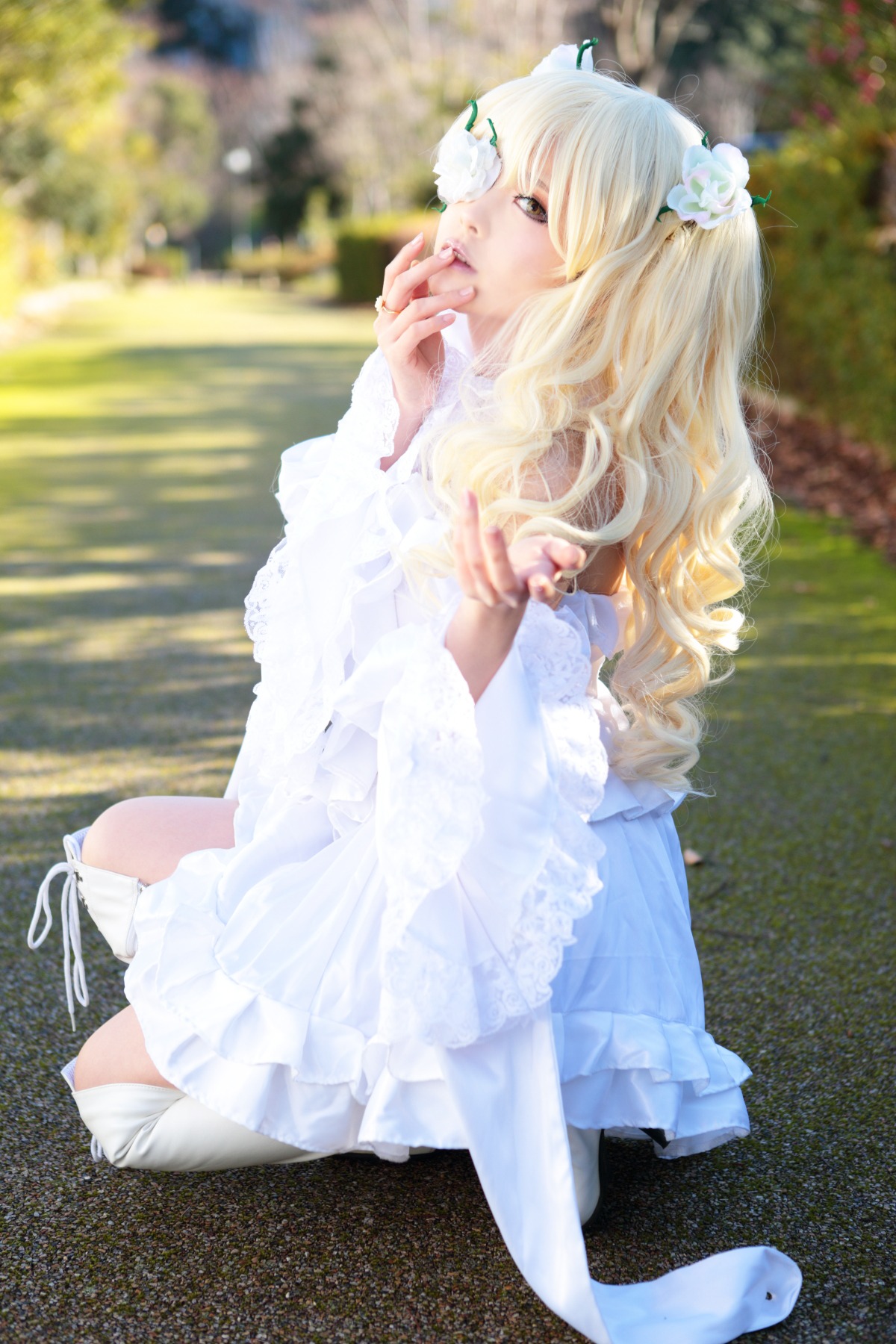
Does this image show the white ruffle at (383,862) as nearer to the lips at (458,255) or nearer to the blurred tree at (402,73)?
the lips at (458,255)

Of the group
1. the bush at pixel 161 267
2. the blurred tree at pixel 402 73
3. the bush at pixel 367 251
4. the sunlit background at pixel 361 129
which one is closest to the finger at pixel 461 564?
the sunlit background at pixel 361 129

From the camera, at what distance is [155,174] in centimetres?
5388

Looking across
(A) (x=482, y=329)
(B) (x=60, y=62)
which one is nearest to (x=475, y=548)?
(A) (x=482, y=329)

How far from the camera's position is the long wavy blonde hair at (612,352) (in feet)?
5.56

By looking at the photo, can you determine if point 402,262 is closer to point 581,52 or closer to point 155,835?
point 581,52

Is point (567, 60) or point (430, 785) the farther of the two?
point (567, 60)

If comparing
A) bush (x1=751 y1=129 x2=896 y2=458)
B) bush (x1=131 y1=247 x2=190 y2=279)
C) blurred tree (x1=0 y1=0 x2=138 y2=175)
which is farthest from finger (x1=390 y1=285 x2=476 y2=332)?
bush (x1=131 y1=247 x2=190 y2=279)

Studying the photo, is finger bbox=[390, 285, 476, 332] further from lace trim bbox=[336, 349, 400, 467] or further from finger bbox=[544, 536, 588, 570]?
finger bbox=[544, 536, 588, 570]

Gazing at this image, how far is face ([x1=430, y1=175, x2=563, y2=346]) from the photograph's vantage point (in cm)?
174

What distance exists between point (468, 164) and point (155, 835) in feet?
3.48

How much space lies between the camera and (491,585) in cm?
148

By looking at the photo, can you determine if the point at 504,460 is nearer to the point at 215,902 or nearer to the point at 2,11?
the point at 215,902

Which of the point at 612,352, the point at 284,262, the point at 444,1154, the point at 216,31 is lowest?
the point at 284,262

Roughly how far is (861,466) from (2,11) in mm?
11800
